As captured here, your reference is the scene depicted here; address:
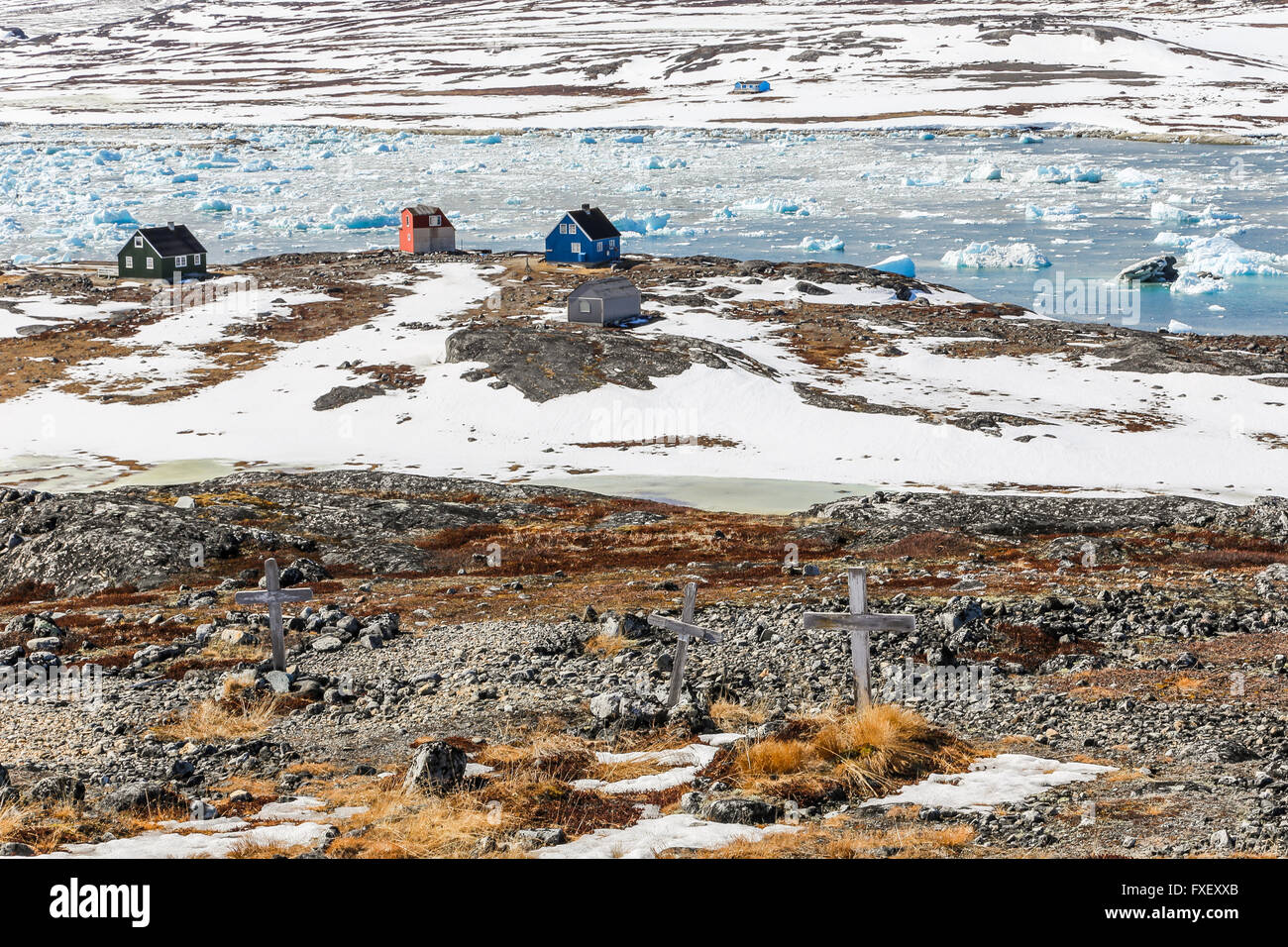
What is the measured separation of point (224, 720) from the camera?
16.2 meters

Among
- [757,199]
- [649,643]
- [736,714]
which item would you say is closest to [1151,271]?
[757,199]

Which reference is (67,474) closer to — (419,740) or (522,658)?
(522,658)

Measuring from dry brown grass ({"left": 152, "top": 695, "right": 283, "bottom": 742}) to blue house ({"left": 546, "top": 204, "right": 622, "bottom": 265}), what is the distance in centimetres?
6416

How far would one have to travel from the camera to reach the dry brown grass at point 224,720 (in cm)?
1582

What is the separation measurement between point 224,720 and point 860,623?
8087 millimetres

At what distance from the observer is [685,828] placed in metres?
11.8

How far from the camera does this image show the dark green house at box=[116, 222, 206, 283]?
74.8 meters

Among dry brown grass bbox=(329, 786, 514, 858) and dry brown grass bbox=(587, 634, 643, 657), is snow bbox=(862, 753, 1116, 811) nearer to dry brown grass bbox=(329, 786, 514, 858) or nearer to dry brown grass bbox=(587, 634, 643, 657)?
dry brown grass bbox=(329, 786, 514, 858)

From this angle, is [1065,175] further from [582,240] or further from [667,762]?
[667,762]

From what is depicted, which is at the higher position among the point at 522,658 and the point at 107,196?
the point at 107,196

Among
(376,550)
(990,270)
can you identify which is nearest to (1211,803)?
(376,550)

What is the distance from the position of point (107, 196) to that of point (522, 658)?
11031 centimetres

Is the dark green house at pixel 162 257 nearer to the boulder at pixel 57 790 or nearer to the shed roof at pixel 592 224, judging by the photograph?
the shed roof at pixel 592 224

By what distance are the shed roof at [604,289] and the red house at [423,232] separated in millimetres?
25080
